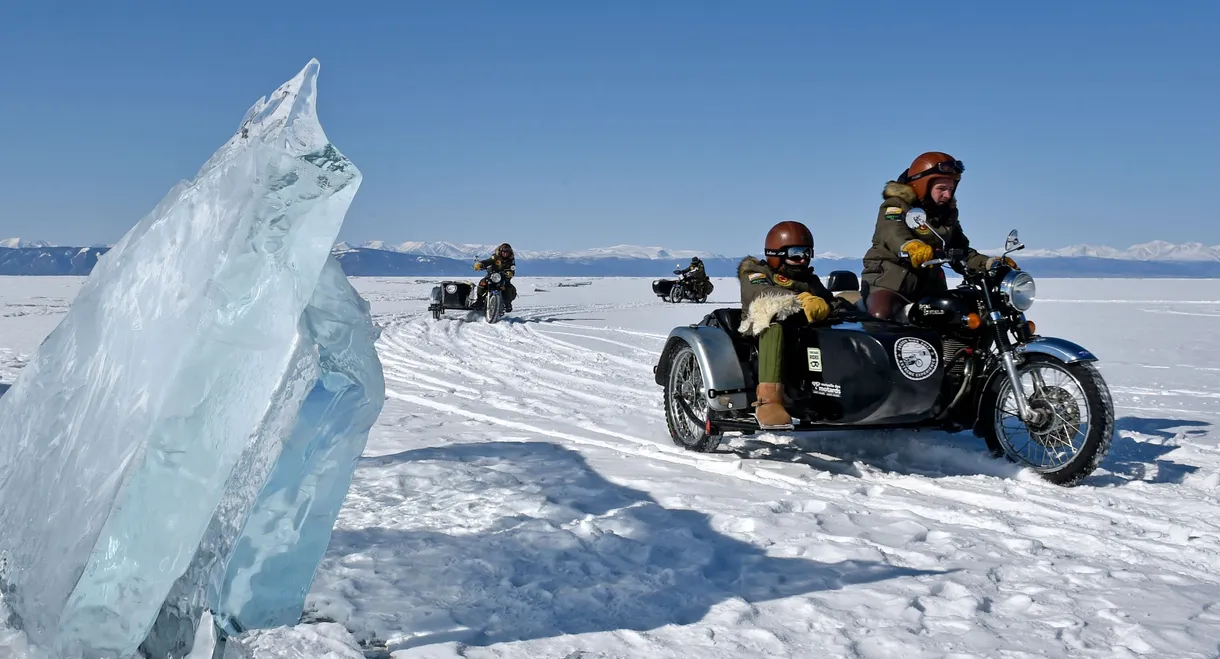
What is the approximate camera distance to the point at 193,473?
2172 mm

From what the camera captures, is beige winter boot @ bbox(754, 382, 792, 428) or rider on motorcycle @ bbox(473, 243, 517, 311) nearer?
beige winter boot @ bbox(754, 382, 792, 428)

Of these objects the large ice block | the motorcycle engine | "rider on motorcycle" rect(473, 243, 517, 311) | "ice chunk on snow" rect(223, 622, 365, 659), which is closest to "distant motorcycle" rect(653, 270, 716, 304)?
"rider on motorcycle" rect(473, 243, 517, 311)

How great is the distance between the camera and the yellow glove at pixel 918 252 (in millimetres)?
5172

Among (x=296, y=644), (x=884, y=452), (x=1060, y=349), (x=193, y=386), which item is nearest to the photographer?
(x=193, y=386)

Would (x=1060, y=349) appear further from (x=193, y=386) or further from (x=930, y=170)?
(x=193, y=386)

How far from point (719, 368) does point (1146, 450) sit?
8.50 ft

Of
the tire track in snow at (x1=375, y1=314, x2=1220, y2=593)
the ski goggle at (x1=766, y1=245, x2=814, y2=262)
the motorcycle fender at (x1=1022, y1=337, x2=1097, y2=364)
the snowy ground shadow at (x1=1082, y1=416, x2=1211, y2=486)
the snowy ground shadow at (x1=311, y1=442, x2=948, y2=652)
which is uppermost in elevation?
the ski goggle at (x1=766, y1=245, x2=814, y2=262)

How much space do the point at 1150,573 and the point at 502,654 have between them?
239 cm

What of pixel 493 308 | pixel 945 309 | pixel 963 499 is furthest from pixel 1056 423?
pixel 493 308

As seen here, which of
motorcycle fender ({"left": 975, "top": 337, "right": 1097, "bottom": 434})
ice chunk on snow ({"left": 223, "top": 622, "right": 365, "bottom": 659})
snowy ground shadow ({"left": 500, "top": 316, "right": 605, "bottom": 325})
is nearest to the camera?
ice chunk on snow ({"left": 223, "top": 622, "right": 365, "bottom": 659})

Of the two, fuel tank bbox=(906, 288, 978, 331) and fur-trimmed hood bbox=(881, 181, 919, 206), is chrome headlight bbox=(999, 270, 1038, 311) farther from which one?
fur-trimmed hood bbox=(881, 181, 919, 206)

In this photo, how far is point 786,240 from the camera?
17.6 ft

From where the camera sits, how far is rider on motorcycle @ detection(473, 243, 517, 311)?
18.0 meters

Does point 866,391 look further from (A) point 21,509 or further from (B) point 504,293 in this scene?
(B) point 504,293
